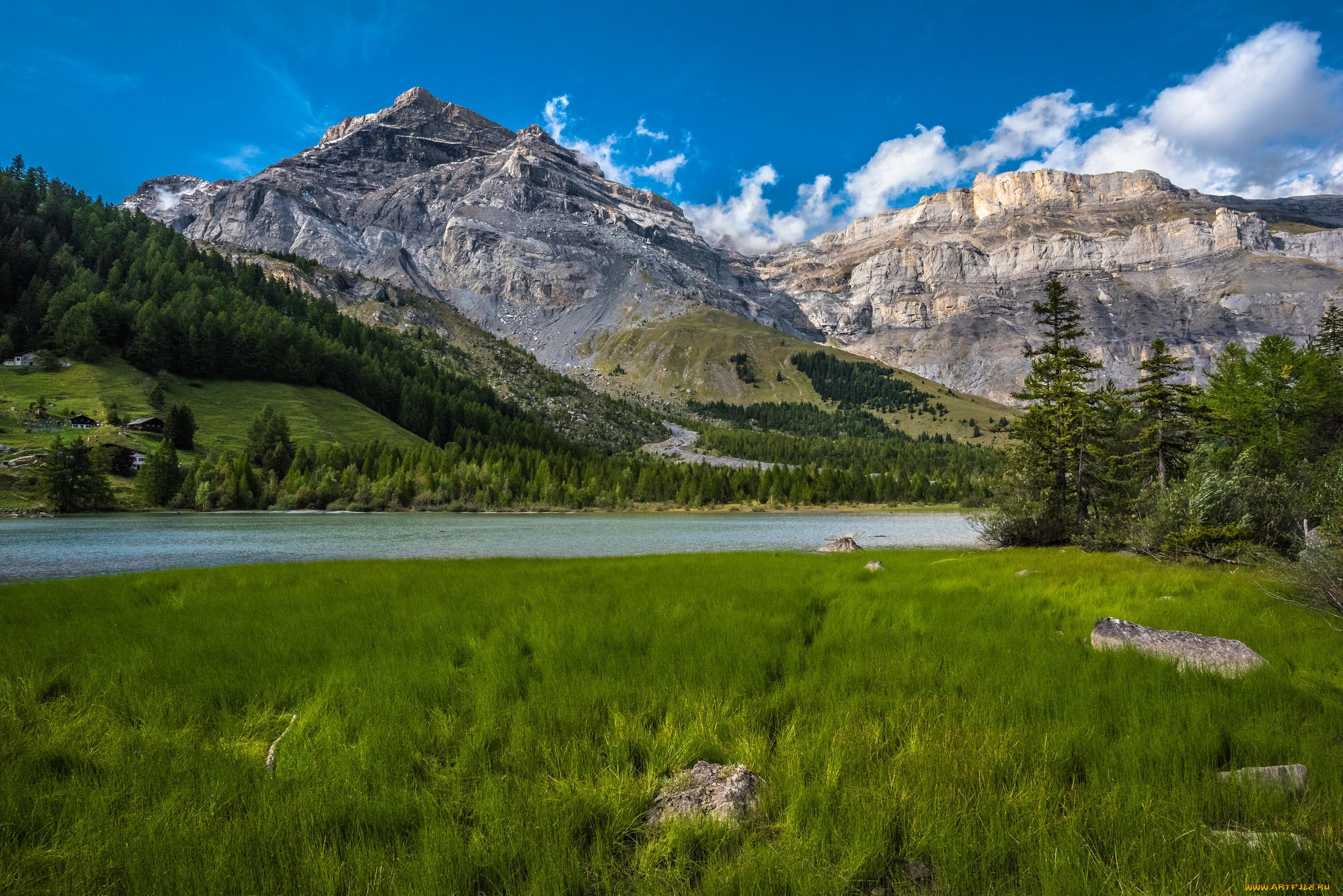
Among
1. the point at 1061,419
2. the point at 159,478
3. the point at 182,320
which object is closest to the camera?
the point at 1061,419

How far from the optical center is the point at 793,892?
3.19m

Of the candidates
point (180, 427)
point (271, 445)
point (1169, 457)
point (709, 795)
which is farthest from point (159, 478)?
point (1169, 457)

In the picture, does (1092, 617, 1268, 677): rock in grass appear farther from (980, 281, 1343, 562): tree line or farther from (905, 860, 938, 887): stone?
(980, 281, 1343, 562): tree line

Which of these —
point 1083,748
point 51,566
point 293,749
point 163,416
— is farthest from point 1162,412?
point 163,416

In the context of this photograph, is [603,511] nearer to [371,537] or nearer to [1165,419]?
[371,537]

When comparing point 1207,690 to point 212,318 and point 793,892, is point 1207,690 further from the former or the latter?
point 212,318

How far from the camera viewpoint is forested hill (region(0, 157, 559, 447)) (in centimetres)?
12000

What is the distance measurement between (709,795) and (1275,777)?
4217mm

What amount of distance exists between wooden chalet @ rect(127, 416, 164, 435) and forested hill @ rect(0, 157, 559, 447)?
32931 millimetres

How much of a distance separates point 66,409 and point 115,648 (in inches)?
4663

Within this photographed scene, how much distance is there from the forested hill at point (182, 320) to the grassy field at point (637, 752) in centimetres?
14238

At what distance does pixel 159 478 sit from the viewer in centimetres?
7644

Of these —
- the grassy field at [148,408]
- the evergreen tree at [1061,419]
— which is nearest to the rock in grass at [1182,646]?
the evergreen tree at [1061,419]

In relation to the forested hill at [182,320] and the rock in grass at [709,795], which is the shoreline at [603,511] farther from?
the rock in grass at [709,795]
